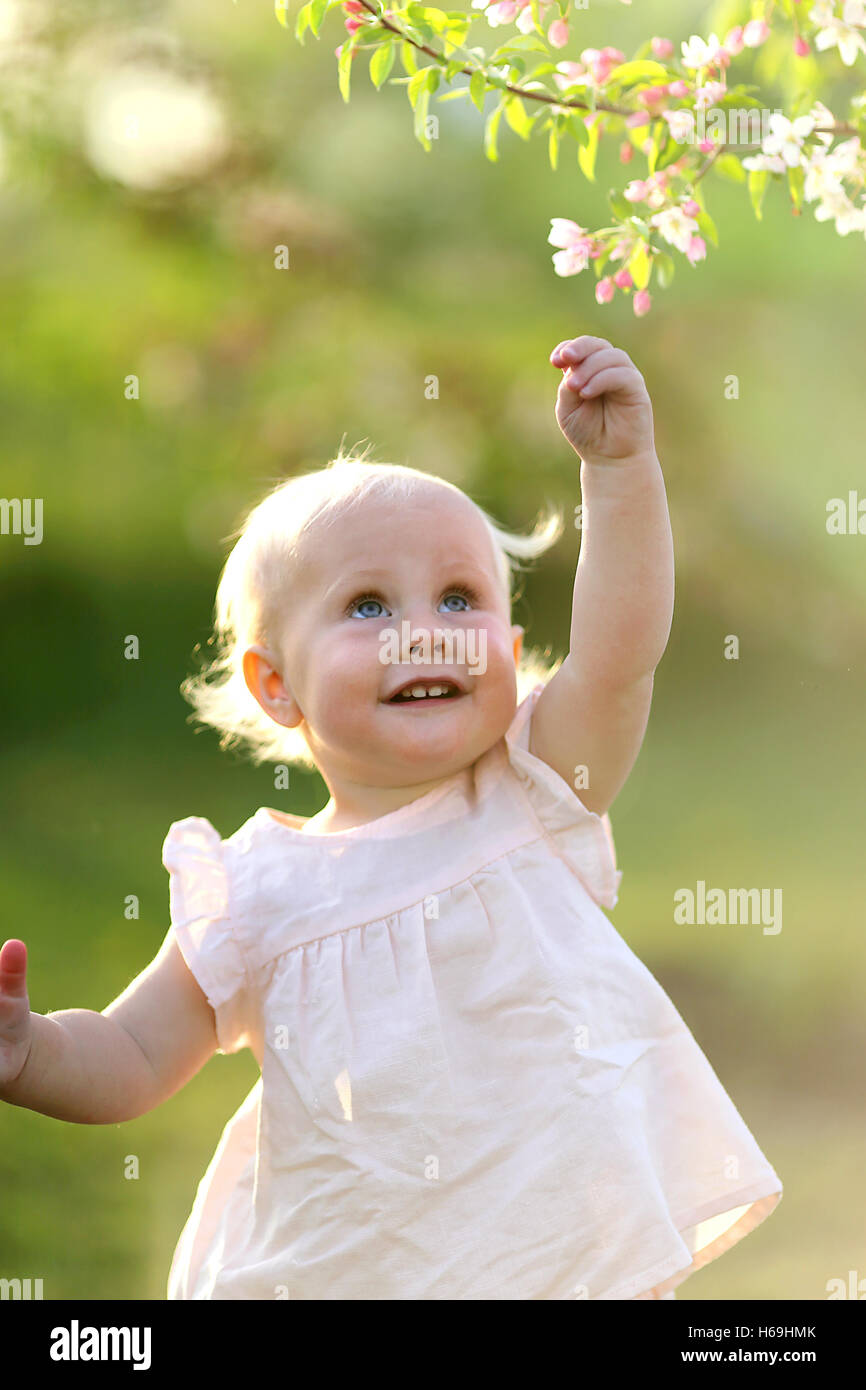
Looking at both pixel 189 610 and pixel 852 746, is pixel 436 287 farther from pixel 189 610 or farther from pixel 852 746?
pixel 852 746

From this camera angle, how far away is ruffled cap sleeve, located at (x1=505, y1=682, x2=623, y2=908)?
697 mm

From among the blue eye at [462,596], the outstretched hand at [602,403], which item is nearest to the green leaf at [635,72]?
the outstretched hand at [602,403]

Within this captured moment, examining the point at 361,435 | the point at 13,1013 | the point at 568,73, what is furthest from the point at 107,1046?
the point at 361,435

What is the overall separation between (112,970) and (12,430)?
82 cm

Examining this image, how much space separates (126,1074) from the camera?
2.25 feet

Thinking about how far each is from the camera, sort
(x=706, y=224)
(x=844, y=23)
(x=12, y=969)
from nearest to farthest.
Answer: (x=12, y=969) < (x=844, y=23) < (x=706, y=224)

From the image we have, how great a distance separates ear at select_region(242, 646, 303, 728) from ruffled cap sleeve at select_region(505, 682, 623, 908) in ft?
0.41

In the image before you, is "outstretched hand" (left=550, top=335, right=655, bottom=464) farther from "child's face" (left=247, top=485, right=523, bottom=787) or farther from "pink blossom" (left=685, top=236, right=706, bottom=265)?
"pink blossom" (left=685, top=236, right=706, bottom=265)

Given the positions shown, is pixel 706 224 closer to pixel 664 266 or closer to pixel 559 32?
pixel 664 266

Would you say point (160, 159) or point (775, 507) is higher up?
point (160, 159)

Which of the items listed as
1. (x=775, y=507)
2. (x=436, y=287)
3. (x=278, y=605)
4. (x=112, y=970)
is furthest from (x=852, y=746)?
(x=278, y=605)

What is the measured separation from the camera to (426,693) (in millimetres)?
694

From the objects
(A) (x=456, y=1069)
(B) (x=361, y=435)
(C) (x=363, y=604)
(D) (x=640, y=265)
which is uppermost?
(B) (x=361, y=435)

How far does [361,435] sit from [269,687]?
124 centimetres
